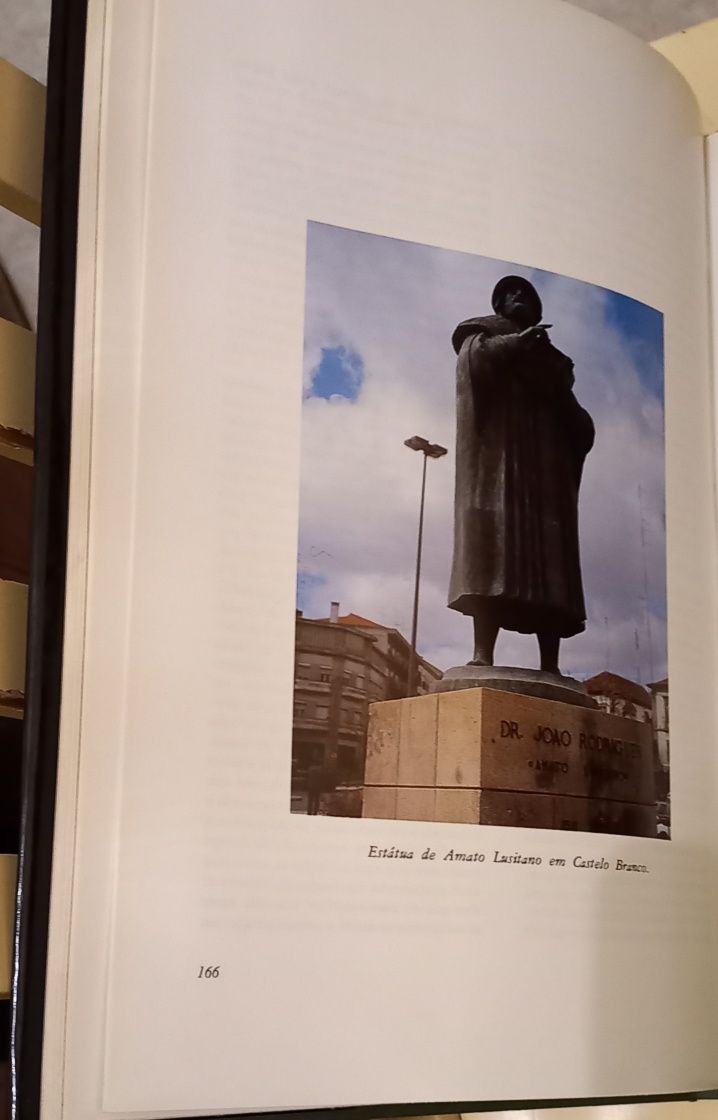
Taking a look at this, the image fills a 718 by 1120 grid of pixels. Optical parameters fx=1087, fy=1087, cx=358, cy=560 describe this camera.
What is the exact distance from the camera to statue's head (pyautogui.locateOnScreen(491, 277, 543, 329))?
1.27 ft

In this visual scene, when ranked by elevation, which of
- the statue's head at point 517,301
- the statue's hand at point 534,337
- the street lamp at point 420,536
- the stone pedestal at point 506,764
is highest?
the statue's head at point 517,301

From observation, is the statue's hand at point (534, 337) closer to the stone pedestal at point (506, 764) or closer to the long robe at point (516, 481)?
the long robe at point (516, 481)

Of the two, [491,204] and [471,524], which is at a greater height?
[491,204]

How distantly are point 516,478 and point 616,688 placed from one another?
8 centimetres

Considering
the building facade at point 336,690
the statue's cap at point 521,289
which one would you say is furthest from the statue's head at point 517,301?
the building facade at point 336,690

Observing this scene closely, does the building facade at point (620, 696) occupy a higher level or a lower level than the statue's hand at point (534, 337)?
lower

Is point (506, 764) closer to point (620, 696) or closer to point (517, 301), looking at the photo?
point (620, 696)

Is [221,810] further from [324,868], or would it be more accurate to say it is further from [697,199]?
[697,199]

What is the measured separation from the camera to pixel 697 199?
443 millimetres

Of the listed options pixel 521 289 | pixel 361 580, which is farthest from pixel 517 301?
pixel 361 580

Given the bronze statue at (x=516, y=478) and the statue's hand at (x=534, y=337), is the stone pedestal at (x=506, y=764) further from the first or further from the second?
the statue's hand at (x=534, y=337)

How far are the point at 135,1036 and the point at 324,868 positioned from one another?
0.23 feet

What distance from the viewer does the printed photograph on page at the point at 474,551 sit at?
347 mm

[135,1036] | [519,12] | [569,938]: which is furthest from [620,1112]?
[519,12]
